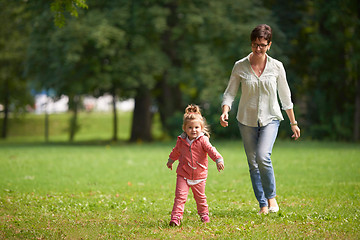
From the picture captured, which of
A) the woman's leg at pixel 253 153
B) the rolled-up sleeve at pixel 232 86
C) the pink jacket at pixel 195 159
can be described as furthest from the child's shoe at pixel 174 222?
the rolled-up sleeve at pixel 232 86

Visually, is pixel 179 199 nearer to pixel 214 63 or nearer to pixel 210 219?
pixel 210 219

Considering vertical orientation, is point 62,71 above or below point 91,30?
below

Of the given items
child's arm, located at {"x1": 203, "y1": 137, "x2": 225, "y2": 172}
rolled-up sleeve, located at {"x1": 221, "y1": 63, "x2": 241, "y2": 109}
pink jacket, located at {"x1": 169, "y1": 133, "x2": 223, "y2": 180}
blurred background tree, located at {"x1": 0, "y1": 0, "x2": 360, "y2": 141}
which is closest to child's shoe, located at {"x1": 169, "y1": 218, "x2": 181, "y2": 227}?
pink jacket, located at {"x1": 169, "y1": 133, "x2": 223, "y2": 180}

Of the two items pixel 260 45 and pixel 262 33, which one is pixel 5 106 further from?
pixel 262 33

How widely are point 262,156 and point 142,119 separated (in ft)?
61.9

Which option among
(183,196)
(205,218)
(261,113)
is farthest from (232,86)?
(205,218)

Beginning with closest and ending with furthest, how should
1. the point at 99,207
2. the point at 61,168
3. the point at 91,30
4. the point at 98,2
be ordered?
1. the point at 99,207
2. the point at 61,168
3. the point at 91,30
4. the point at 98,2

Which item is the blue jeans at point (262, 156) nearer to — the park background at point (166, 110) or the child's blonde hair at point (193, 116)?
the park background at point (166, 110)

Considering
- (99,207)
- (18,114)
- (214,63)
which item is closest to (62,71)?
(214,63)

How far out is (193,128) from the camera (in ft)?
→ 20.2

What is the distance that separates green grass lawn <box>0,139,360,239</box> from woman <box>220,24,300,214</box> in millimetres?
464

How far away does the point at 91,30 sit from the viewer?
20141 millimetres

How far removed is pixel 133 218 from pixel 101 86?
14.8 meters

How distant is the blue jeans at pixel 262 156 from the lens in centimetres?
657
